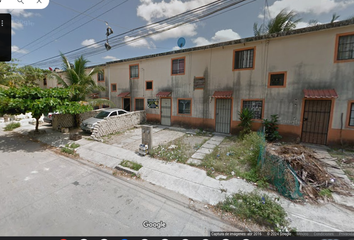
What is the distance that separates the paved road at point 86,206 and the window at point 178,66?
8661 mm

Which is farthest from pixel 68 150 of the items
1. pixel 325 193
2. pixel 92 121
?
pixel 325 193

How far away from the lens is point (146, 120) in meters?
13.5

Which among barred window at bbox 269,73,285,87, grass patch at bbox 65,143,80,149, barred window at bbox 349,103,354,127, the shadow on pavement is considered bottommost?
the shadow on pavement

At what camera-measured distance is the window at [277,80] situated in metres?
8.36

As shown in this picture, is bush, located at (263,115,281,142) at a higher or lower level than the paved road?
higher

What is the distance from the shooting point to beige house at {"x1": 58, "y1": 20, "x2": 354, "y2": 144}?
726 cm

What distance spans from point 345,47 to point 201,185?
9.22 metres

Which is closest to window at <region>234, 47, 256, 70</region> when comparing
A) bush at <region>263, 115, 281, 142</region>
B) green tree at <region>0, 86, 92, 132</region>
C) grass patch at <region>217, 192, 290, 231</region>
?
bush at <region>263, 115, 281, 142</region>

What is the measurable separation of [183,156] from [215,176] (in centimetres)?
175

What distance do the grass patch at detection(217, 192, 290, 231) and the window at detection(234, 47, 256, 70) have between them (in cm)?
782

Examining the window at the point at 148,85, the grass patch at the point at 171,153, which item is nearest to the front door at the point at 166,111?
the window at the point at 148,85

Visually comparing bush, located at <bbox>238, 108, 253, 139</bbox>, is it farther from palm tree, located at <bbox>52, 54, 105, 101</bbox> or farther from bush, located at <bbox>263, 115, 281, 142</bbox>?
palm tree, located at <bbox>52, 54, 105, 101</bbox>

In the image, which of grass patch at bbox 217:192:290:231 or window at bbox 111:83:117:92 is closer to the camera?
grass patch at bbox 217:192:290:231

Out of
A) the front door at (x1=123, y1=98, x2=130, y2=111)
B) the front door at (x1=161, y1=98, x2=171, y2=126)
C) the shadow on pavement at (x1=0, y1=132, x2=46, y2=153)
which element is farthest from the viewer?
the front door at (x1=123, y1=98, x2=130, y2=111)
